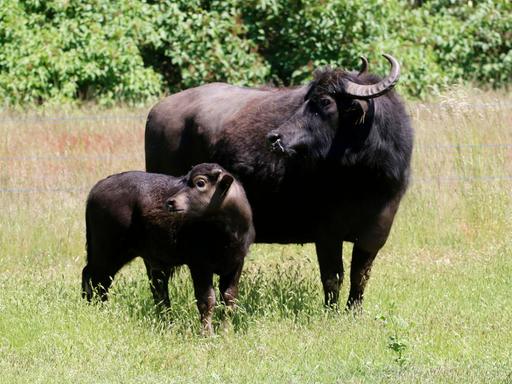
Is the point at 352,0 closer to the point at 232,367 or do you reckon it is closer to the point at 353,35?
the point at 353,35

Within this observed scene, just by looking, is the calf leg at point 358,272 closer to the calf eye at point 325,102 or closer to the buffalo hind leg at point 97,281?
the calf eye at point 325,102

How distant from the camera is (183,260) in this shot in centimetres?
897

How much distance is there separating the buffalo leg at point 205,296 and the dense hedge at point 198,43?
9.87 m

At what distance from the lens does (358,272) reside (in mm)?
9562

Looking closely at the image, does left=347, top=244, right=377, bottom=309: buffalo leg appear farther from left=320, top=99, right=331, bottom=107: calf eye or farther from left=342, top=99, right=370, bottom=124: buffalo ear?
left=320, top=99, right=331, bottom=107: calf eye

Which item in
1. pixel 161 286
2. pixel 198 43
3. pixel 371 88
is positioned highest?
pixel 371 88

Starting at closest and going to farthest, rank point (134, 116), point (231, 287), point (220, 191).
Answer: point (220, 191), point (231, 287), point (134, 116)

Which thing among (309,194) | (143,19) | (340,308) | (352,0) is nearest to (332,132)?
(309,194)

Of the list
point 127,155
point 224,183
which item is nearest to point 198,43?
point 127,155

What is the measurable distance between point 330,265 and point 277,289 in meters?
0.63

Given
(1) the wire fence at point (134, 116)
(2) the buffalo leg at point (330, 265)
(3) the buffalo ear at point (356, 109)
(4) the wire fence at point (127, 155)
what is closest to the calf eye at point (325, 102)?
(3) the buffalo ear at point (356, 109)

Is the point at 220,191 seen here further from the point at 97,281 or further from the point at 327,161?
the point at 97,281

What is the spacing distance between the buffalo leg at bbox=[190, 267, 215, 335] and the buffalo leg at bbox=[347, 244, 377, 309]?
1428 millimetres

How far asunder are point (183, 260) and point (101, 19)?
1015 cm
